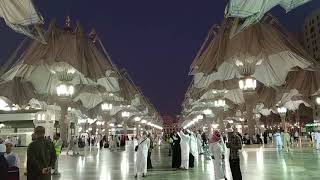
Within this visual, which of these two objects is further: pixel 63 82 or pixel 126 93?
pixel 126 93

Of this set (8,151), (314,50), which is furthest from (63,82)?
(314,50)

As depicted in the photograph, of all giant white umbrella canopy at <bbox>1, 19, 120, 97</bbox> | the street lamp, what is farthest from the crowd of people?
giant white umbrella canopy at <bbox>1, 19, 120, 97</bbox>

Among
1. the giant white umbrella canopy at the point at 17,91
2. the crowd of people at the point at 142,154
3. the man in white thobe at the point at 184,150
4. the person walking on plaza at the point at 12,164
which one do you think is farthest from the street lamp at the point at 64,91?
the person walking on plaza at the point at 12,164

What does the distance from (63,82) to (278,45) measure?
1332cm

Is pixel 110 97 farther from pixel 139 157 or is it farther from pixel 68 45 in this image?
pixel 139 157

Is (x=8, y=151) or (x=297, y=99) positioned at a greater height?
(x=297, y=99)

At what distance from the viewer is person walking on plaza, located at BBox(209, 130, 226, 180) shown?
11422 mm

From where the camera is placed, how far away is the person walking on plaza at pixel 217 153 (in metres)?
11.4

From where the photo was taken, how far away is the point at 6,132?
180 ft

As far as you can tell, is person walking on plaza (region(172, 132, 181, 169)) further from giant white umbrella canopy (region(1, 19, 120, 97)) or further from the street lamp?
giant white umbrella canopy (region(1, 19, 120, 97))

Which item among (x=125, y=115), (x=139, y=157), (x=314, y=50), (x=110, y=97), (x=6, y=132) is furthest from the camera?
(x=314, y=50)

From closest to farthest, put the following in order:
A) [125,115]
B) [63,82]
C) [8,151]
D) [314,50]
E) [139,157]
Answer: [8,151], [139,157], [63,82], [125,115], [314,50]

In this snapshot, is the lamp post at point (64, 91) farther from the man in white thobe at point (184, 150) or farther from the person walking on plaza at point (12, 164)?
the person walking on plaza at point (12, 164)

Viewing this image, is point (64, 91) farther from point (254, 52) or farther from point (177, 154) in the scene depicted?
point (254, 52)
